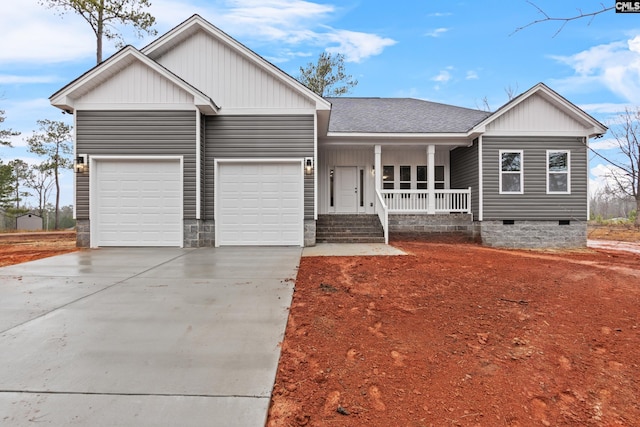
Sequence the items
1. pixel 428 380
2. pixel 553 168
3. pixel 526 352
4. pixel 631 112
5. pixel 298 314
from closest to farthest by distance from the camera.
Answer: pixel 428 380 → pixel 526 352 → pixel 298 314 → pixel 553 168 → pixel 631 112

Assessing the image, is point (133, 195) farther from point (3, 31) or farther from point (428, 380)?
point (3, 31)

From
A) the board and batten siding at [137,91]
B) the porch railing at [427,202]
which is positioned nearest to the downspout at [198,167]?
the board and batten siding at [137,91]

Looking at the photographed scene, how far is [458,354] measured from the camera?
2635 mm

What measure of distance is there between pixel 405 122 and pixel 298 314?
10.2 meters

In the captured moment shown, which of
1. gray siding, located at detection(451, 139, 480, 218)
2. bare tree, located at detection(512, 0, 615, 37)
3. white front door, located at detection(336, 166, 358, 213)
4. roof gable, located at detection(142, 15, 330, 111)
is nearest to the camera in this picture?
bare tree, located at detection(512, 0, 615, 37)

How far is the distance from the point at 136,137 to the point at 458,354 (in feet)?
28.5

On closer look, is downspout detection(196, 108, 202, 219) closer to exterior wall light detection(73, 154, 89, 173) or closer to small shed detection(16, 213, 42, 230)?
exterior wall light detection(73, 154, 89, 173)

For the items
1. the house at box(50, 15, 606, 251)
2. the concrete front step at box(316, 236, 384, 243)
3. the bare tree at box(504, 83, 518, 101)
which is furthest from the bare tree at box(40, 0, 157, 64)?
the bare tree at box(504, 83, 518, 101)

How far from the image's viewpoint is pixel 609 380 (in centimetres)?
233

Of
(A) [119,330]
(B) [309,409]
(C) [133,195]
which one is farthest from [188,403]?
(C) [133,195]

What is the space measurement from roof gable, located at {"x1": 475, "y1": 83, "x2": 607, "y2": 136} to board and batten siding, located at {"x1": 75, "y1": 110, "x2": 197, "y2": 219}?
29.1 ft

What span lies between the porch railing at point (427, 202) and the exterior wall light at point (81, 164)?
8.74 meters

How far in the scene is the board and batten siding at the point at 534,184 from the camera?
10.7 meters

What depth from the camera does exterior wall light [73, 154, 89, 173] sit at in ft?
26.5
